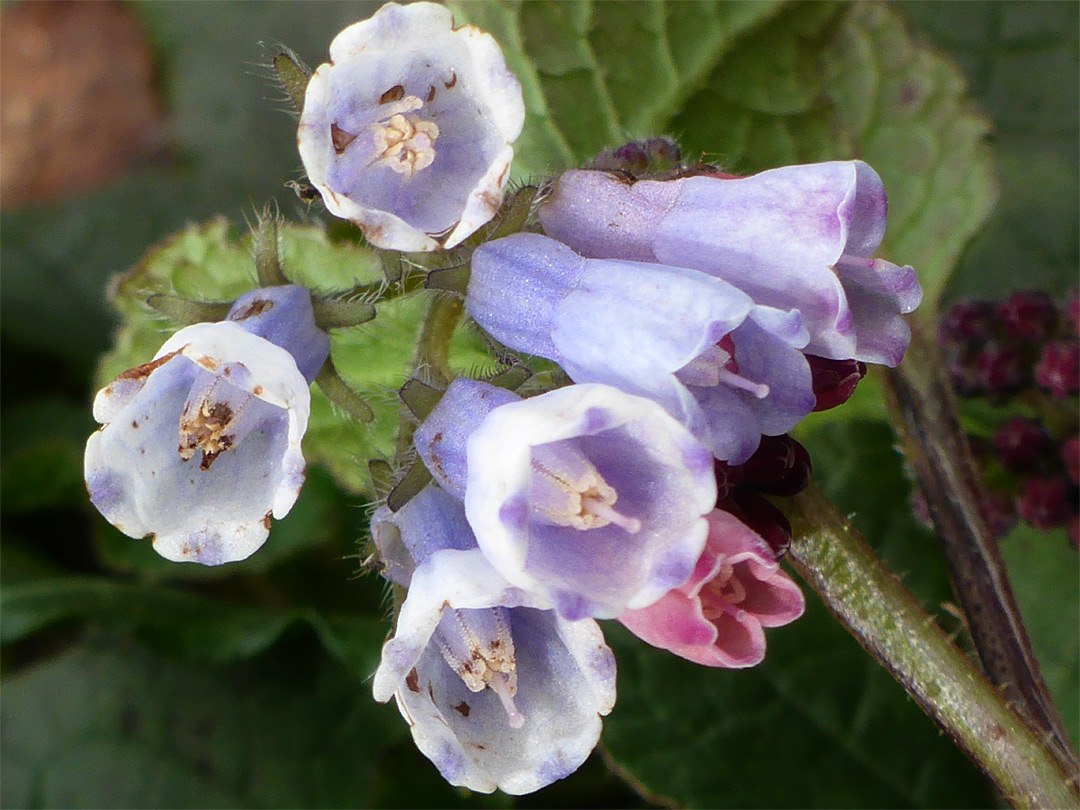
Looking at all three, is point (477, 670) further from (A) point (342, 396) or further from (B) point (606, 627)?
(B) point (606, 627)

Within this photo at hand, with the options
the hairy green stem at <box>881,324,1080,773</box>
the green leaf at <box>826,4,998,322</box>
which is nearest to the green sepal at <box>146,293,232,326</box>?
the hairy green stem at <box>881,324,1080,773</box>

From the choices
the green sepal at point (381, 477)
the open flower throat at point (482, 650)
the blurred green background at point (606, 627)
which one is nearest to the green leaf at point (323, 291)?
the blurred green background at point (606, 627)

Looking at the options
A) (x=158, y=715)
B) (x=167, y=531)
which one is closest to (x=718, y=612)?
(x=167, y=531)

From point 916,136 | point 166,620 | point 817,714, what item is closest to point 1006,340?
point 916,136

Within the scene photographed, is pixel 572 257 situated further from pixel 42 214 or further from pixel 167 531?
pixel 42 214

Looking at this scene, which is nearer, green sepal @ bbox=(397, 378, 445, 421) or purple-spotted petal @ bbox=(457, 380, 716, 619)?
purple-spotted petal @ bbox=(457, 380, 716, 619)

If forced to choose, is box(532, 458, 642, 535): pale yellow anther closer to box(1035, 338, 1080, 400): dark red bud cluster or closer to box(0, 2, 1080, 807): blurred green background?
box(0, 2, 1080, 807): blurred green background
